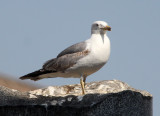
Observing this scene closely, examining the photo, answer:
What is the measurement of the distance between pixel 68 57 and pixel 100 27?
30.0 inches

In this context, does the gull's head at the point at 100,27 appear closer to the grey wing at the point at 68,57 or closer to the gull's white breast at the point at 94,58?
the gull's white breast at the point at 94,58

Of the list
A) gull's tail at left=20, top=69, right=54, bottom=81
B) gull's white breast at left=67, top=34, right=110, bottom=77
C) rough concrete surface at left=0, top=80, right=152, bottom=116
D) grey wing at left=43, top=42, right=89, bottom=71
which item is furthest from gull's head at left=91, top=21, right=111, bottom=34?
rough concrete surface at left=0, top=80, right=152, bottom=116

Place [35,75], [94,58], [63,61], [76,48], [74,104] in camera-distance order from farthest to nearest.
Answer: [35,75]
[63,61]
[76,48]
[94,58]
[74,104]

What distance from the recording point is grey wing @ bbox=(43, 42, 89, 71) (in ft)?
21.8

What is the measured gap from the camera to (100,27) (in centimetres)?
680

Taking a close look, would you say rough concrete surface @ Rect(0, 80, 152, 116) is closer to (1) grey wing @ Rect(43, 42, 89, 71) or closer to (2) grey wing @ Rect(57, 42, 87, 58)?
(1) grey wing @ Rect(43, 42, 89, 71)

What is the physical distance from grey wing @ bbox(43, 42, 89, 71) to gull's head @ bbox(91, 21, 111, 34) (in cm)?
33

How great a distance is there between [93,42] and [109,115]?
197cm

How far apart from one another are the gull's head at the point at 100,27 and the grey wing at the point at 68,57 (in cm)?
33

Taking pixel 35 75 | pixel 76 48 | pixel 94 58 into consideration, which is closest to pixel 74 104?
pixel 94 58

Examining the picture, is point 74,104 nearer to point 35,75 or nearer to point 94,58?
point 94,58

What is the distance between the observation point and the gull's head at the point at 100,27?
674 cm

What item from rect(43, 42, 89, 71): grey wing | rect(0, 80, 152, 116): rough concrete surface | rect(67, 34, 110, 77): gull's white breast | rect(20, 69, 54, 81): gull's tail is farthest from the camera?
rect(20, 69, 54, 81): gull's tail

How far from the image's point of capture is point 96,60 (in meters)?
6.49
